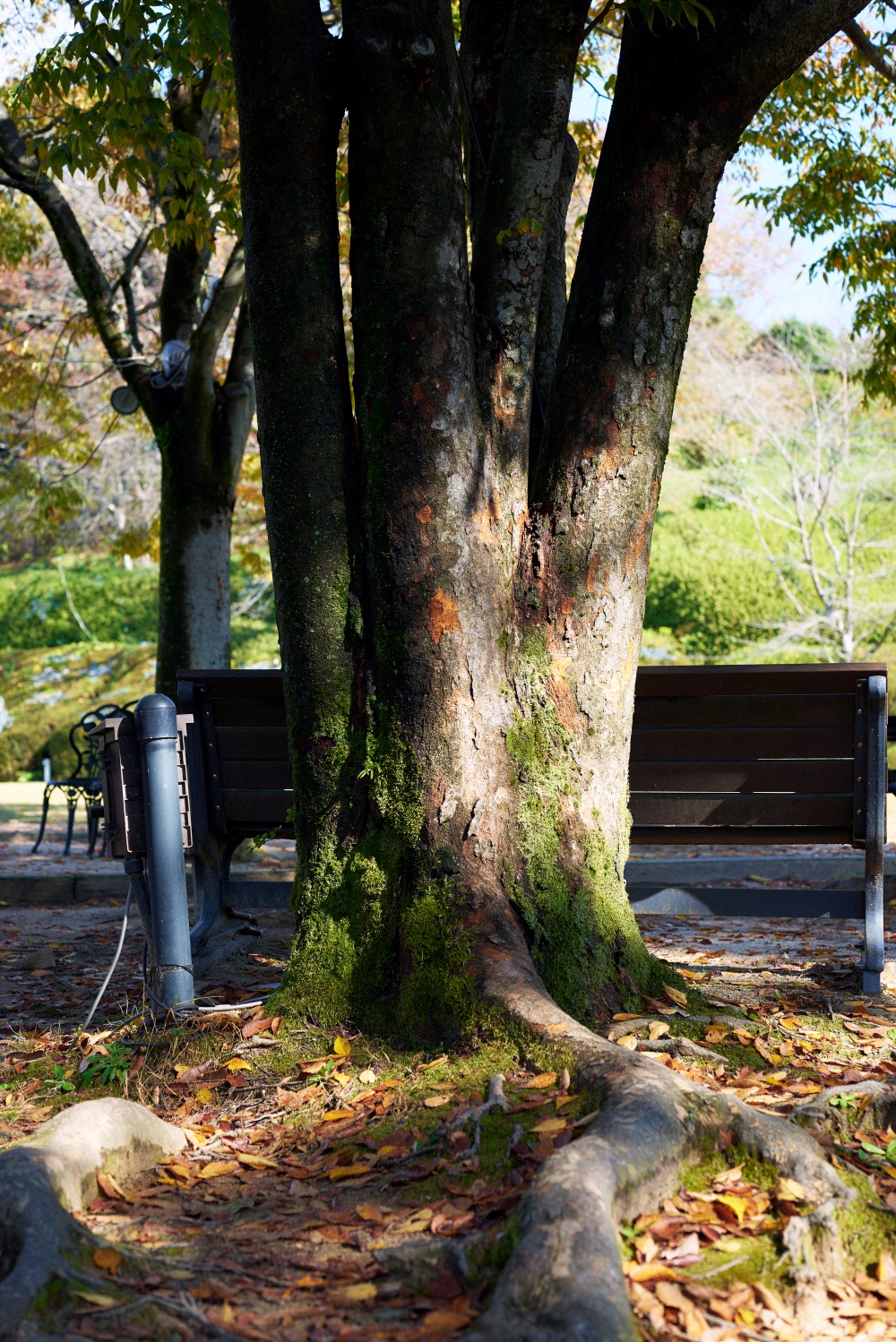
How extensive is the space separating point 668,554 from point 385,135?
19.1m

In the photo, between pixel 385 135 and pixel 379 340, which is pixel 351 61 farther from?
pixel 379 340

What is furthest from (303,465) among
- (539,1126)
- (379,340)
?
(539,1126)

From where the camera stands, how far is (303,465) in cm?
357

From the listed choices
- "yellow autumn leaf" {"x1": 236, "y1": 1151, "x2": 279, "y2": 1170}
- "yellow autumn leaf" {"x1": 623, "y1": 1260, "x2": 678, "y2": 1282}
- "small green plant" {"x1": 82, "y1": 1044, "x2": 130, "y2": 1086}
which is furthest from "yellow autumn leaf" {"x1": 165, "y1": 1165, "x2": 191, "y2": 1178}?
"yellow autumn leaf" {"x1": 623, "y1": 1260, "x2": 678, "y2": 1282}

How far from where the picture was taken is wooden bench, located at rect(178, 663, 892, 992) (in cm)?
436

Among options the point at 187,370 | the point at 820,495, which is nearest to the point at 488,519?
the point at 187,370

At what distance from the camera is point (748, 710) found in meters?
4.46

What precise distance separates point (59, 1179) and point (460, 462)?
219cm

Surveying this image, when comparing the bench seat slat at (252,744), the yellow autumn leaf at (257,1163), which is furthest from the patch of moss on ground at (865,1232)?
the bench seat slat at (252,744)

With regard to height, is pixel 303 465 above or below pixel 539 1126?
above

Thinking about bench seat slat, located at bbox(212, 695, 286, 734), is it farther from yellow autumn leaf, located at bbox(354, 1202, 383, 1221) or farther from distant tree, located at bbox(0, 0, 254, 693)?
distant tree, located at bbox(0, 0, 254, 693)

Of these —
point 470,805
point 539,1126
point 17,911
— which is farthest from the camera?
point 17,911

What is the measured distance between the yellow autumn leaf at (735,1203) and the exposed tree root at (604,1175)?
10 cm

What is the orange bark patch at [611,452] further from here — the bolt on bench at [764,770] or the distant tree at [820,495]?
the distant tree at [820,495]
